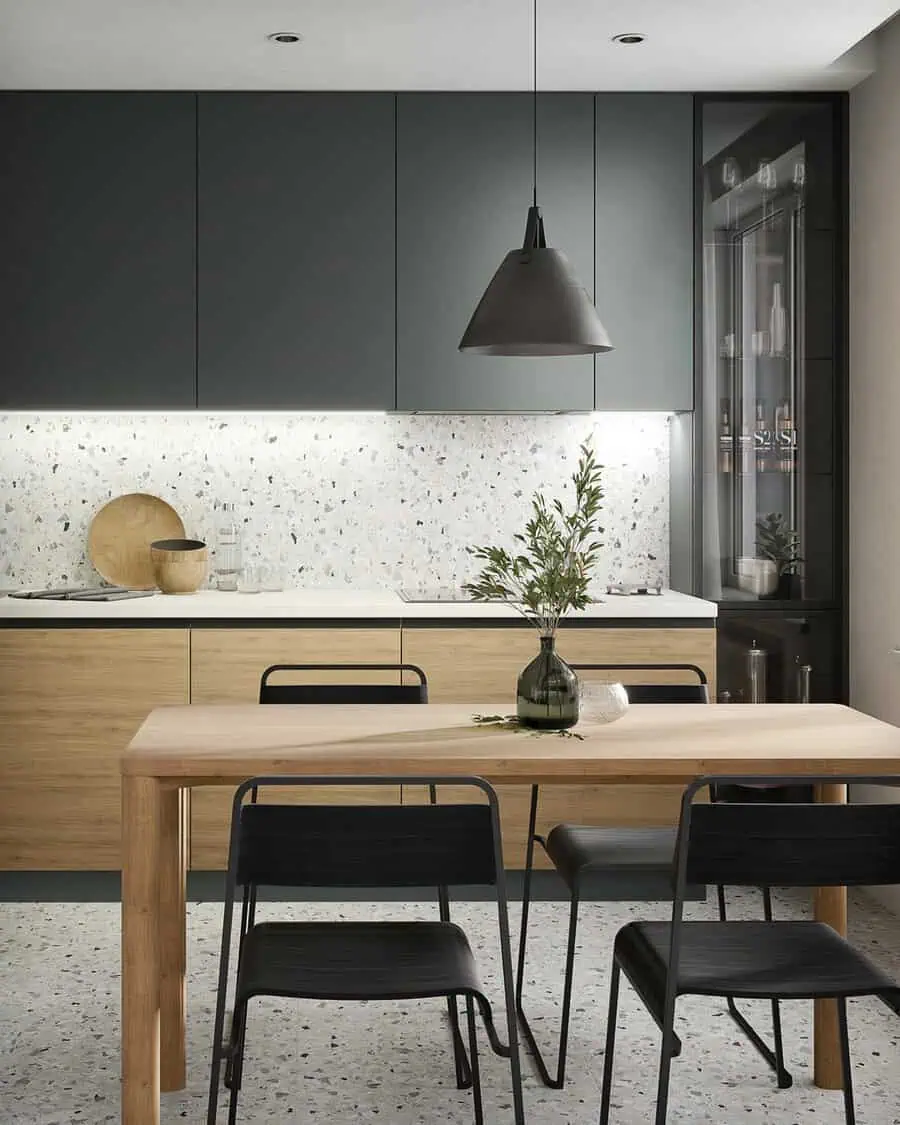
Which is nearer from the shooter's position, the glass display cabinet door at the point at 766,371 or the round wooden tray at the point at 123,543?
the glass display cabinet door at the point at 766,371

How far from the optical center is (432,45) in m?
3.82

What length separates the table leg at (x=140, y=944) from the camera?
91.7 inches

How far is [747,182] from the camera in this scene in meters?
4.31

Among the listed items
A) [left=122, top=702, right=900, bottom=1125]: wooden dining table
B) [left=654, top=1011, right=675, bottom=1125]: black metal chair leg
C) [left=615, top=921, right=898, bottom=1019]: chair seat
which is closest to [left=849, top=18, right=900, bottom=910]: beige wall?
[left=122, top=702, right=900, bottom=1125]: wooden dining table

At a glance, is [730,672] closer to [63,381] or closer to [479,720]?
[479,720]

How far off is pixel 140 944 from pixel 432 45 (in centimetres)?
274

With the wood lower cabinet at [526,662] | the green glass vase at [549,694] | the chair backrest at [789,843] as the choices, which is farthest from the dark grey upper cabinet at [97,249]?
the chair backrest at [789,843]

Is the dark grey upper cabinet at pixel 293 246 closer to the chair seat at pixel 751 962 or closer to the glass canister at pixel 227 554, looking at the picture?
the glass canister at pixel 227 554

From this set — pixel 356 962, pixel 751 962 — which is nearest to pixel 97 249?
pixel 356 962

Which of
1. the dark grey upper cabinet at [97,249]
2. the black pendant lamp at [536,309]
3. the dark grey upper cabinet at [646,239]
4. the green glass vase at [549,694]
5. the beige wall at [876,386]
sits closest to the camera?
the green glass vase at [549,694]

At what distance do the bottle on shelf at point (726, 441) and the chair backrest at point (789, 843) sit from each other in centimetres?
237

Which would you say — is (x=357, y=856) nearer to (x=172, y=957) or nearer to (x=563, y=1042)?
(x=172, y=957)

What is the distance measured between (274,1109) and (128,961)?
59 cm

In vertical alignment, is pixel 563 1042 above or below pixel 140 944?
below
